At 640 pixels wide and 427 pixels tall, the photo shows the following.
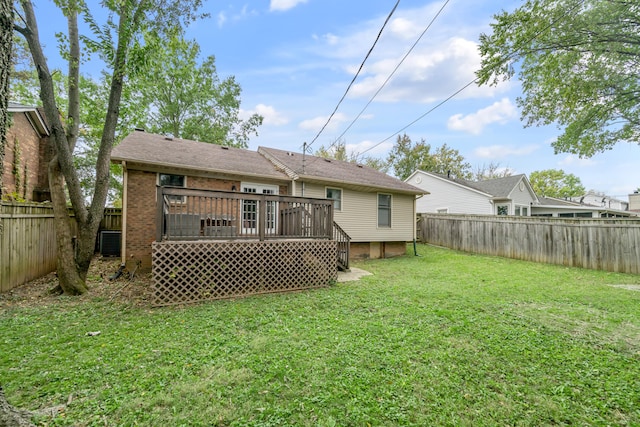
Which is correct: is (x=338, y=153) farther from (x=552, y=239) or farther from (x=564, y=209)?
(x=552, y=239)

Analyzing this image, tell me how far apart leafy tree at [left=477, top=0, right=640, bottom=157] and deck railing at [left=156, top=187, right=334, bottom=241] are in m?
4.99

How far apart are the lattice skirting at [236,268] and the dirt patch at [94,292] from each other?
495 millimetres

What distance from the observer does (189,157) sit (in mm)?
8953

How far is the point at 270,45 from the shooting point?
368 inches

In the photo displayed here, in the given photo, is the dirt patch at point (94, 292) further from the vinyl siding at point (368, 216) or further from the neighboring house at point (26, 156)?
the vinyl siding at point (368, 216)

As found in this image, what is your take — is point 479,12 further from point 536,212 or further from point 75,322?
point 536,212

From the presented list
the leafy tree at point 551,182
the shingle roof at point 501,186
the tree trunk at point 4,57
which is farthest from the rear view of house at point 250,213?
the leafy tree at point 551,182

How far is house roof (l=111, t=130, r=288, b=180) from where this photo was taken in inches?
302

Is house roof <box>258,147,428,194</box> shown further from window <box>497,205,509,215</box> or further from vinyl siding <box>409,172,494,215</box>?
window <box>497,205,509,215</box>

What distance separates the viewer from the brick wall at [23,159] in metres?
9.22

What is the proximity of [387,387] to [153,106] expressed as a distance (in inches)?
918

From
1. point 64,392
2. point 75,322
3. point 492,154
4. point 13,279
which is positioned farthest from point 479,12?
point 492,154

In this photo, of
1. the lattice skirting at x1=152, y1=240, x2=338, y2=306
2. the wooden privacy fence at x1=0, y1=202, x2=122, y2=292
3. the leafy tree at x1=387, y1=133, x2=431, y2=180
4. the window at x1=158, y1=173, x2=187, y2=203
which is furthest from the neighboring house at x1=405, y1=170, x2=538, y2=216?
the wooden privacy fence at x1=0, y1=202, x2=122, y2=292

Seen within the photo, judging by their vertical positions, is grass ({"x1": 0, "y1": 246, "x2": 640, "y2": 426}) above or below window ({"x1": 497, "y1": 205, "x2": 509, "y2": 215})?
below
